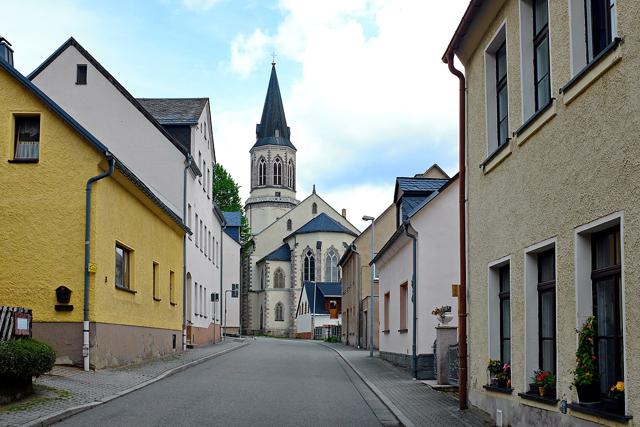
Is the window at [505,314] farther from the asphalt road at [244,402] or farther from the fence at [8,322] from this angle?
the fence at [8,322]

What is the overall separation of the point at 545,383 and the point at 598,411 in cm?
187

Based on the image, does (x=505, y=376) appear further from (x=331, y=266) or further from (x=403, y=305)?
(x=331, y=266)

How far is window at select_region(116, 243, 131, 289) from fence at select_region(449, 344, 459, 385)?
25.9 feet

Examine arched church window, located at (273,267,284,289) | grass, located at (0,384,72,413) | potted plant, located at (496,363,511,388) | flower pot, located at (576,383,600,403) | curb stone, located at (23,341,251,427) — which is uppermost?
arched church window, located at (273,267,284,289)

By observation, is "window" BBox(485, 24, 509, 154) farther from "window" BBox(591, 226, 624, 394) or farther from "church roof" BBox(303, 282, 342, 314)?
"church roof" BBox(303, 282, 342, 314)

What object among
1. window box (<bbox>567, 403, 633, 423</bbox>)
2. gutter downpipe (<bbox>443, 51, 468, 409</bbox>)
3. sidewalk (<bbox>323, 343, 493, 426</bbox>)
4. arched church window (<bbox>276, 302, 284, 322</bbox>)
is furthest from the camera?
arched church window (<bbox>276, 302, 284, 322</bbox>)

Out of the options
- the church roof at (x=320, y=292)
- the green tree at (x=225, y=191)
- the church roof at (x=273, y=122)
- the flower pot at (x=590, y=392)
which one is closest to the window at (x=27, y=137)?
the flower pot at (x=590, y=392)

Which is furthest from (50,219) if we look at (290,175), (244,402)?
(290,175)

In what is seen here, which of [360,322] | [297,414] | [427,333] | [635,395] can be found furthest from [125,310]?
[360,322]

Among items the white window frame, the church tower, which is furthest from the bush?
the church tower

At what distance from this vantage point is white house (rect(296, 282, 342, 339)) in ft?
261

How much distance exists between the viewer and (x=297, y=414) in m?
13.0

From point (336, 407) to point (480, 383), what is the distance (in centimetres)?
263

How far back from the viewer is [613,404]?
7.70 meters
